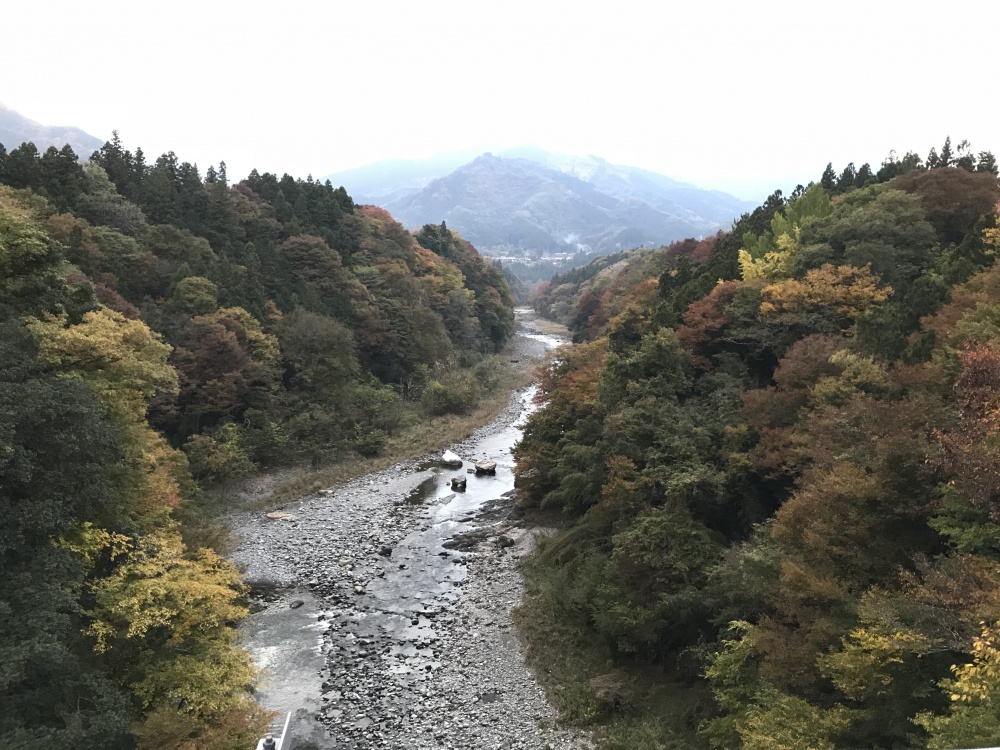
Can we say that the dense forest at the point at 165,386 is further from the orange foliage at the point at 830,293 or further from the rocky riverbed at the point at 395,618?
the orange foliage at the point at 830,293

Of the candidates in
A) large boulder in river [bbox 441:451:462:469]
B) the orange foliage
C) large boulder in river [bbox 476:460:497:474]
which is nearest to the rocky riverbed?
large boulder in river [bbox 476:460:497:474]

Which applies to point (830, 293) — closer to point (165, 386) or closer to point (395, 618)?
point (395, 618)

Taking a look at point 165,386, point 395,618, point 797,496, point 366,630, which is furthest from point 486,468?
point 797,496

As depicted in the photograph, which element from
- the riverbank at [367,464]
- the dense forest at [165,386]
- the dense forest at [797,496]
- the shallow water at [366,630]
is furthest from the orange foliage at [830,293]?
the riverbank at [367,464]

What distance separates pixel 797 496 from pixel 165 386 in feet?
70.6

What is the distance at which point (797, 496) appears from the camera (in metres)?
12.1

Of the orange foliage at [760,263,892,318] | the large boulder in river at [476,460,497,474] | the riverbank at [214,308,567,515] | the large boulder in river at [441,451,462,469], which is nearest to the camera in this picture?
the orange foliage at [760,263,892,318]

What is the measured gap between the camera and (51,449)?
10797mm

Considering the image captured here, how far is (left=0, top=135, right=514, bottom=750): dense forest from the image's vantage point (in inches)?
398

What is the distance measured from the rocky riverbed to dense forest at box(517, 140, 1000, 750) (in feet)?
4.88

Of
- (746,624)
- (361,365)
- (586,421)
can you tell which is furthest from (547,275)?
(746,624)

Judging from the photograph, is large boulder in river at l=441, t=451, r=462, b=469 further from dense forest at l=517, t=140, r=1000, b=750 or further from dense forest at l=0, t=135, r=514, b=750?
dense forest at l=517, t=140, r=1000, b=750

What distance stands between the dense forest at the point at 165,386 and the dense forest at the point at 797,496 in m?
9.51

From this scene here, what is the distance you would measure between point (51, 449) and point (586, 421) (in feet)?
59.4
